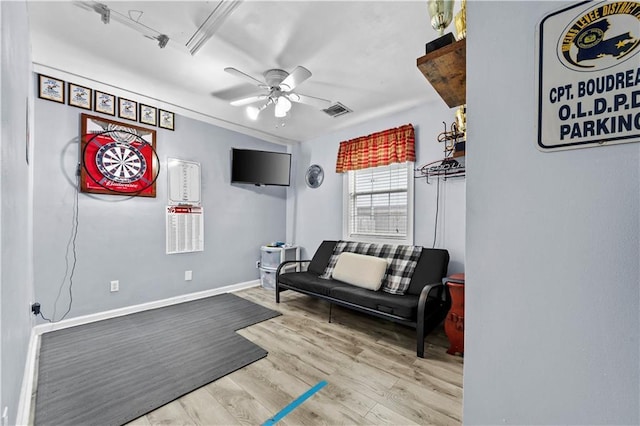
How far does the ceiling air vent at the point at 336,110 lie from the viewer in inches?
129

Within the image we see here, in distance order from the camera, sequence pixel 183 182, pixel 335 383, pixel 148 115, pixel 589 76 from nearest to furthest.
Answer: pixel 589 76, pixel 335 383, pixel 148 115, pixel 183 182

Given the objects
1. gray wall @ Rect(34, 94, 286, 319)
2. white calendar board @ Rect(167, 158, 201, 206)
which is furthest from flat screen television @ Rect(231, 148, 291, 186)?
white calendar board @ Rect(167, 158, 201, 206)

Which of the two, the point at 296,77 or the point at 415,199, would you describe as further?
the point at 415,199

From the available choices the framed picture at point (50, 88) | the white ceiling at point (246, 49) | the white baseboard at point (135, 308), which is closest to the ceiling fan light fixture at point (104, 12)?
the white ceiling at point (246, 49)

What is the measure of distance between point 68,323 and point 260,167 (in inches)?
118

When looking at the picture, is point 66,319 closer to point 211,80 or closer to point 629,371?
point 211,80

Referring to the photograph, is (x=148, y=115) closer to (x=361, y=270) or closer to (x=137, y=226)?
(x=137, y=226)

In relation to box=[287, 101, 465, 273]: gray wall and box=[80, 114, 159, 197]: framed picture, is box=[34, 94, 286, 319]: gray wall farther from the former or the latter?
box=[287, 101, 465, 273]: gray wall

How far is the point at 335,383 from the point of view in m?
1.95

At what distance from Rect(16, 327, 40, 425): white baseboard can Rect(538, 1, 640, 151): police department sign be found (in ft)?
8.72

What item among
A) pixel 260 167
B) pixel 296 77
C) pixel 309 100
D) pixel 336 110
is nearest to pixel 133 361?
pixel 296 77

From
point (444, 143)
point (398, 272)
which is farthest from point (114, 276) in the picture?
point (444, 143)

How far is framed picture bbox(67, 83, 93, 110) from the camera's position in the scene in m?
2.81

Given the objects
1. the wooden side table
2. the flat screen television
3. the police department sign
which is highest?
the flat screen television
